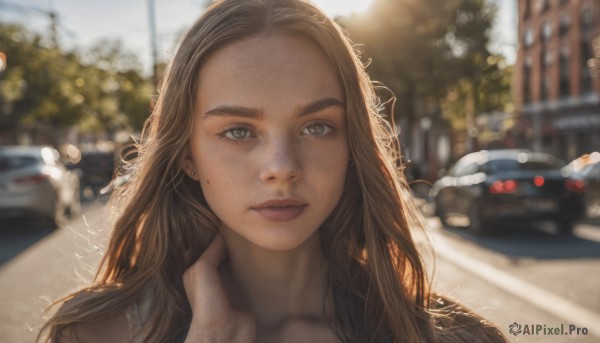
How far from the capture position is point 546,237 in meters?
10.9

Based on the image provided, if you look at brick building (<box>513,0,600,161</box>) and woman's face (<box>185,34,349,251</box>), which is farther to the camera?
brick building (<box>513,0,600,161</box>)

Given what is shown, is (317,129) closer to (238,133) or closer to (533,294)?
(238,133)

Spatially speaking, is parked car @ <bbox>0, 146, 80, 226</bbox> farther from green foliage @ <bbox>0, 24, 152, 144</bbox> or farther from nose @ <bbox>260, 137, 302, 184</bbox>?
nose @ <bbox>260, 137, 302, 184</bbox>

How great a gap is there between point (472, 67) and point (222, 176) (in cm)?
243

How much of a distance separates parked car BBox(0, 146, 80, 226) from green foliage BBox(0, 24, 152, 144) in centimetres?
126

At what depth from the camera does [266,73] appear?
5.54 ft

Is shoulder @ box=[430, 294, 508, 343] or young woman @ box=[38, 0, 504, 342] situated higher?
young woman @ box=[38, 0, 504, 342]

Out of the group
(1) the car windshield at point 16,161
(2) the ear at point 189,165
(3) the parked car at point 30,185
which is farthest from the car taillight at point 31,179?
(2) the ear at point 189,165

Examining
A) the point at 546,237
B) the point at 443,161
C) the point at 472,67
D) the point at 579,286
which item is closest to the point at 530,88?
the point at 443,161

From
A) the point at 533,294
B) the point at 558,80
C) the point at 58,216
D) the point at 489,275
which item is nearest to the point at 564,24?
the point at 558,80

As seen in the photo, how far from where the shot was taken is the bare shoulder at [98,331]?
5.52ft

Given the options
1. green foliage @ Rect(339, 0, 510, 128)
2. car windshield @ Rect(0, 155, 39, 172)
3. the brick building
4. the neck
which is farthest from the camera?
the brick building

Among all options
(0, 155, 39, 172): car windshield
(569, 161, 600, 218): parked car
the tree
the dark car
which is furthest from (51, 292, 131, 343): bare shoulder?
(569, 161, 600, 218): parked car

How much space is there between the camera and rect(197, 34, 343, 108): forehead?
66.4 inches
